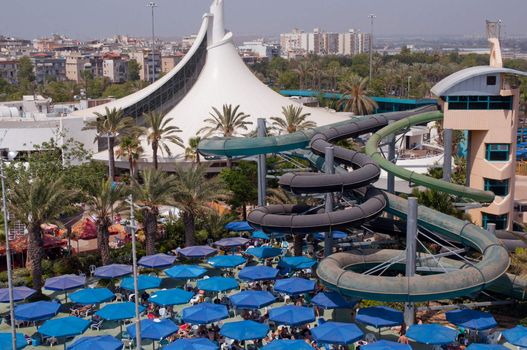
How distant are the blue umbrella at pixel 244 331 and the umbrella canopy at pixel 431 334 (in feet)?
17.2

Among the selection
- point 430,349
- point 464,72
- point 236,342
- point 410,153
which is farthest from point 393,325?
point 410,153

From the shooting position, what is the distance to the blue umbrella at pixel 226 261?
33053 millimetres

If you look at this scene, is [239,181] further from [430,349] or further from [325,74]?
[325,74]

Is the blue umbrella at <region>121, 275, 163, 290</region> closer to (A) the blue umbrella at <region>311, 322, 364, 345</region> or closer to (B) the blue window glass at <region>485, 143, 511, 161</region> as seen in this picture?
(A) the blue umbrella at <region>311, 322, 364, 345</region>

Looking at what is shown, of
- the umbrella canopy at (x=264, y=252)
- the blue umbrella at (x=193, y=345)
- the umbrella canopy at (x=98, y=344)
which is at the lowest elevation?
the umbrella canopy at (x=264, y=252)

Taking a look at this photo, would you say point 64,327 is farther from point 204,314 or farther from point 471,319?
point 471,319

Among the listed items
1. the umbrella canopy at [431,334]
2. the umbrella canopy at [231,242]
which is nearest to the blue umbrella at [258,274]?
the umbrella canopy at [231,242]

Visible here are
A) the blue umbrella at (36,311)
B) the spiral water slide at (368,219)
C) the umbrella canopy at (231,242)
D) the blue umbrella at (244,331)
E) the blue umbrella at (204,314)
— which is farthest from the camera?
the umbrella canopy at (231,242)

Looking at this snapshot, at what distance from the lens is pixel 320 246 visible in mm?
37750

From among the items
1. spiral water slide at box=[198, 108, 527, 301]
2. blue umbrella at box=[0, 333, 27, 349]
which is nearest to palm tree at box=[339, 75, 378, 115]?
spiral water slide at box=[198, 108, 527, 301]

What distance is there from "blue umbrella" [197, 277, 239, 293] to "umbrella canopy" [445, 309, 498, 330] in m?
9.22

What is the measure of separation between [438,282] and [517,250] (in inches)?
338

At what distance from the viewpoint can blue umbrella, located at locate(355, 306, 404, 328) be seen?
25672 mm

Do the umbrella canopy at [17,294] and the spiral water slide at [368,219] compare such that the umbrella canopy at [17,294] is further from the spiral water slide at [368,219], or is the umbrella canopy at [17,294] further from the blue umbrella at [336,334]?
the blue umbrella at [336,334]
